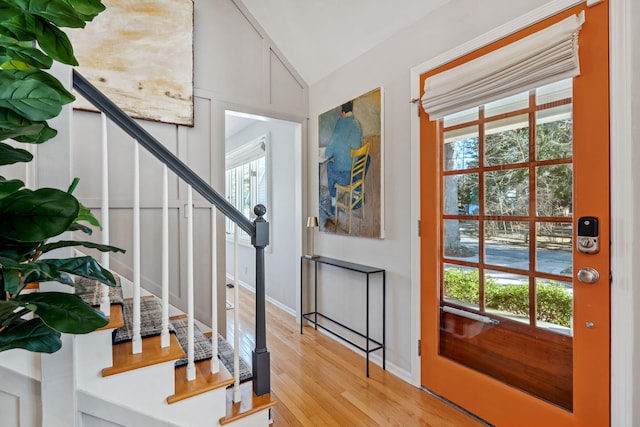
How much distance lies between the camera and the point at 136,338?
1343 millimetres

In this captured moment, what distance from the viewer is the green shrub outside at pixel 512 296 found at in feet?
5.02

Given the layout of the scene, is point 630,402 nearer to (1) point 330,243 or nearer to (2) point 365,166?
(2) point 365,166

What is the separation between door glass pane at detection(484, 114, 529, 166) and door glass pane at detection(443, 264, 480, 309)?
66 cm

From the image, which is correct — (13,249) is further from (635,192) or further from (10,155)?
(635,192)

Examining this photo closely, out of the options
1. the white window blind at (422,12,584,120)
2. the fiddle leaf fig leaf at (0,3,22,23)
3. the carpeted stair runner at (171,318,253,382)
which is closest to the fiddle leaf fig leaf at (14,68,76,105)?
the fiddle leaf fig leaf at (0,3,22,23)

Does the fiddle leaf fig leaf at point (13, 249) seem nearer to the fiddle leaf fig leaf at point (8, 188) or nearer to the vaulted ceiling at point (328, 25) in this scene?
the fiddle leaf fig leaf at point (8, 188)

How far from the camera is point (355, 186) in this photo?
2.67m

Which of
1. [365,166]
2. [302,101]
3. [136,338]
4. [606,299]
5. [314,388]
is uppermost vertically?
[302,101]

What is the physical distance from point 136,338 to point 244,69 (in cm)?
238

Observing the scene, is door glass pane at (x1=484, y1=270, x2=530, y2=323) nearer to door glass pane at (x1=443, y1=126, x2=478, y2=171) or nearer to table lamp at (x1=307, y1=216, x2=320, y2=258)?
door glass pane at (x1=443, y1=126, x2=478, y2=171)

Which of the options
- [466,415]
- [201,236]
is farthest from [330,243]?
[466,415]

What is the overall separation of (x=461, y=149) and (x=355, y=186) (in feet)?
3.07

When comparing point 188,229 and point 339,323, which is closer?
point 188,229

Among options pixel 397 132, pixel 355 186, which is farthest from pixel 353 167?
pixel 397 132
